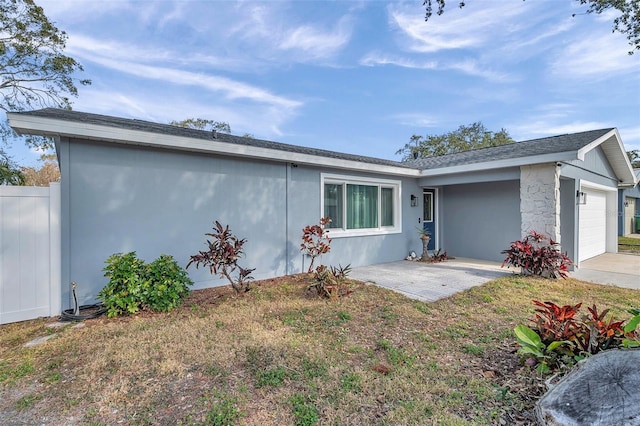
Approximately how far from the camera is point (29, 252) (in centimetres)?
385

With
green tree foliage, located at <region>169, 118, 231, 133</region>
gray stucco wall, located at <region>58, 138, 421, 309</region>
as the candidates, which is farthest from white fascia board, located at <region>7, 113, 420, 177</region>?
green tree foliage, located at <region>169, 118, 231, 133</region>

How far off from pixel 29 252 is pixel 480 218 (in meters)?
10.1

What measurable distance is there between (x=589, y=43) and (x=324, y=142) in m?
14.0

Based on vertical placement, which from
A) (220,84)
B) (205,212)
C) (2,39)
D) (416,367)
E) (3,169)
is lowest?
(416,367)

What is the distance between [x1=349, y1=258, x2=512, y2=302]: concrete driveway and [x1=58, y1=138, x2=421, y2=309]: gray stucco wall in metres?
1.00

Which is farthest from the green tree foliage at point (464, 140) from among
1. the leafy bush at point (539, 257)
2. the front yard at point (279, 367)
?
the front yard at point (279, 367)

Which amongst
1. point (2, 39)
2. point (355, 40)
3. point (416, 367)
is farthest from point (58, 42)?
point (416, 367)

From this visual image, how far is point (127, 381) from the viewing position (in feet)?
8.16

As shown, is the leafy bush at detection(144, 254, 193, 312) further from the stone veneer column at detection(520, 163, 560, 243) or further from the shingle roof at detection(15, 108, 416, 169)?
the stone veneer column at detection(520, 163, 560, 243)

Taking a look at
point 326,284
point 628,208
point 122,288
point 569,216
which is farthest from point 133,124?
point 628,208

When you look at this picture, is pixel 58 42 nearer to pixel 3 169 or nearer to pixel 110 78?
pixel 110 78

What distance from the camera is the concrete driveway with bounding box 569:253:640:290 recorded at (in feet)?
19.7

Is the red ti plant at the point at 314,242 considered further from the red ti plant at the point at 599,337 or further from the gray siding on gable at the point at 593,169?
the gray siding on gable at the point at 593,169

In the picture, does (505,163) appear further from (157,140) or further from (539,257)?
(157,140)
